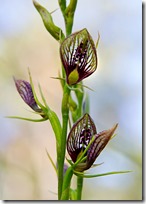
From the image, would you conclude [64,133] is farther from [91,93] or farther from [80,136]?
[91,93]

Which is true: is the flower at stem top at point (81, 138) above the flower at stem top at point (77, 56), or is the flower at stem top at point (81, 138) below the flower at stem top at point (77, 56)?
below

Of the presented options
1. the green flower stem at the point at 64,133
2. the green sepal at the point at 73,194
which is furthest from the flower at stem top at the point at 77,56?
the green sepal at the point at 73,194

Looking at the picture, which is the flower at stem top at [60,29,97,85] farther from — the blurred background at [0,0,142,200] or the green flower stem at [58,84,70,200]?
the blurred background at [0,0,142,200]

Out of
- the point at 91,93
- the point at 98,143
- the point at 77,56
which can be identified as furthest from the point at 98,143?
the point at 91,93

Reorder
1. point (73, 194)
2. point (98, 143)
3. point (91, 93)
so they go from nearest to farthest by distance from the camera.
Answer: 1. point (98, 143)
2. point (73, 194)
3. point (91, 93)

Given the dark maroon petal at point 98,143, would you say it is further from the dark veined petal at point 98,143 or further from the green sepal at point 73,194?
the green sepal at point 73,194

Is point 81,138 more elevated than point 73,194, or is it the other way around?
→ point 81,138
